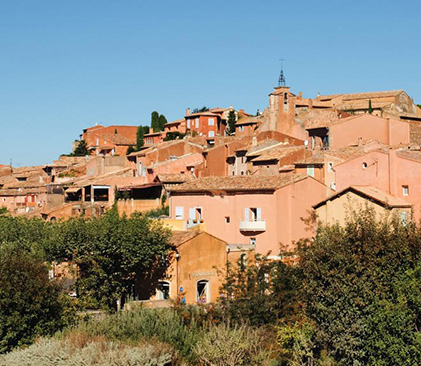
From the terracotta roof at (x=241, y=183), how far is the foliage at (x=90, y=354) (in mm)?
20999

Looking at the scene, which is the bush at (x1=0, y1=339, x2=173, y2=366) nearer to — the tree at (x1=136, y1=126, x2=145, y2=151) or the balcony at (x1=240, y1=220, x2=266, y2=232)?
the balcony at (x1=240, y1=220, x2=266, y2=232)

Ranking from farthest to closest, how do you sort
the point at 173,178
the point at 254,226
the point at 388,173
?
the point at 173,178
the point at 254,226
the point at 388,173

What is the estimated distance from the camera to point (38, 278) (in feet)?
74.5

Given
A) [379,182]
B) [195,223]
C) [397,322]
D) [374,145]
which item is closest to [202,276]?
[195,223]

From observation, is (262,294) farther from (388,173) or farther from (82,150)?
(82,150)

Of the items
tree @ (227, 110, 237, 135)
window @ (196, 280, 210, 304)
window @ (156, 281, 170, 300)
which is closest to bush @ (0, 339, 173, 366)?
window @ (156, 281, 170, 300)

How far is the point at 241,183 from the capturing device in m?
40.6

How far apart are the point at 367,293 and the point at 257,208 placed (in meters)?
21.0

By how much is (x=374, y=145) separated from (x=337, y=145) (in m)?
3.96

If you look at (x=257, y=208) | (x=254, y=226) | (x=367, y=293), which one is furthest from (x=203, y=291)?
(x=367, y=293)

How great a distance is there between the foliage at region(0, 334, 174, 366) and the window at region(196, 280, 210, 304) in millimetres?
13316

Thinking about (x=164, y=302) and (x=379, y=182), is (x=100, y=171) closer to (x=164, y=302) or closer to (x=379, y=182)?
(x=379, y=182)

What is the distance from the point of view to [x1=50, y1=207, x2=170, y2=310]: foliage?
31.1m

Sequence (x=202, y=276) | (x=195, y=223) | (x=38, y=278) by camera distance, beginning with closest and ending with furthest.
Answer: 1. (x=38, y=278)
2. (x=202, y=276)
3. (x=195, y=223)
